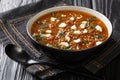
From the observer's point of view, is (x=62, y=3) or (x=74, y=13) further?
(x=62, y=3)

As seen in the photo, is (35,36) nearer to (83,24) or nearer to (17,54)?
(17,54)

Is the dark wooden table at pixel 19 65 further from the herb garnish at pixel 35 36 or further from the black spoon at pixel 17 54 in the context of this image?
the herb garnish at pixel 35 36

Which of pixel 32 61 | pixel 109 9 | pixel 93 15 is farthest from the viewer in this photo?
pixel 109 9

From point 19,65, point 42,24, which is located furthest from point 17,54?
point 42,24

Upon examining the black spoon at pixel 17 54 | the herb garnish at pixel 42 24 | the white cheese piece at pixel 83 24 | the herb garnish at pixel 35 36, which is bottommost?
the black spoon at pixel 17 54

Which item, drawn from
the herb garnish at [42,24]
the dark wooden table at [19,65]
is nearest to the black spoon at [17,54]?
the dark wooden table at [19,65]

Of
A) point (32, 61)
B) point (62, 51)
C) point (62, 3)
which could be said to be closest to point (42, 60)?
point (32, 61)

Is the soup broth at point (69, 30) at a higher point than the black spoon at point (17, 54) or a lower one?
higher

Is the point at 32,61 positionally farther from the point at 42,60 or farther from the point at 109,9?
the point at 109,9
